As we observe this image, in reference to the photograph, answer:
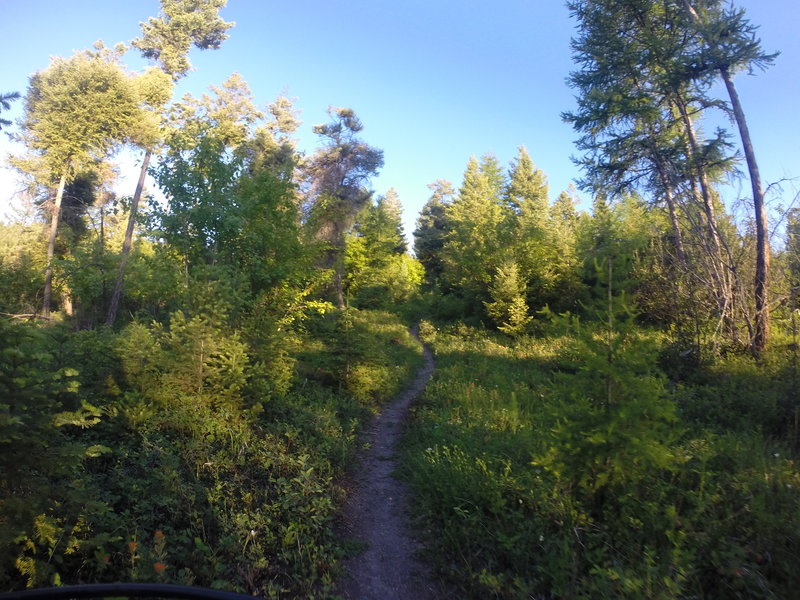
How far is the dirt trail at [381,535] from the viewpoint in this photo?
14.6 ft

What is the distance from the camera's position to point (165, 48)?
19797 millimetres

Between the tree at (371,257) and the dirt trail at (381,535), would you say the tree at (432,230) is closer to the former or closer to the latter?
the tree at (371,257)

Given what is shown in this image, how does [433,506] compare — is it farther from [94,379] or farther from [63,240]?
[63,240]

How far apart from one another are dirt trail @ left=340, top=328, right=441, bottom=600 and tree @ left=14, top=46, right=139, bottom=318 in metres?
17.0

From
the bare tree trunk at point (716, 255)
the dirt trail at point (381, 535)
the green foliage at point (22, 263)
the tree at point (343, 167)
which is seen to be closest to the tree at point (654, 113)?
the bare tree trunk at point (716, 255)

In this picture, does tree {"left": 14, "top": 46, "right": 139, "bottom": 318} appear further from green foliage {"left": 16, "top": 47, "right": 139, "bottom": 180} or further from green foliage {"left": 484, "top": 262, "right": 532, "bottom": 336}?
green foliage {"left": 484, "top": 262, "right": 532, "bottom": 336}

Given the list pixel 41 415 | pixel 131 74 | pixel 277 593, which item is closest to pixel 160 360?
→ pixel 41 415

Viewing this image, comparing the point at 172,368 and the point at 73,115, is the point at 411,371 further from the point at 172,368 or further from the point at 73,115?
the point at 73,115

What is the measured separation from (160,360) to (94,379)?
1256 millimetres

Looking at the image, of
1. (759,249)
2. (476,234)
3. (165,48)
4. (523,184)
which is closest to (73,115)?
(165,48)

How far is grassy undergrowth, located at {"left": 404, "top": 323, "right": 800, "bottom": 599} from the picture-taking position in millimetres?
3693

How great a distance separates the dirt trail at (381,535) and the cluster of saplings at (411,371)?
252 millimetres

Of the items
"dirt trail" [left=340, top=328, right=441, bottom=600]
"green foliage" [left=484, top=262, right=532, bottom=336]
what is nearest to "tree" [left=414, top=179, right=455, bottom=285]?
"green foliage" [left=484, top=262, right=532, bottom=336]

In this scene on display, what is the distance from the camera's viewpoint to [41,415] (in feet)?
11.4
